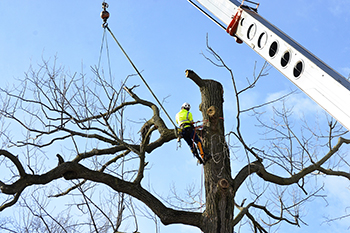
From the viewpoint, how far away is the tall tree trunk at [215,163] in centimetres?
623

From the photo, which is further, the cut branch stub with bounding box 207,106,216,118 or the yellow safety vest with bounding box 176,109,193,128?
the yellow safety vest with bounding box 176,109,193,128

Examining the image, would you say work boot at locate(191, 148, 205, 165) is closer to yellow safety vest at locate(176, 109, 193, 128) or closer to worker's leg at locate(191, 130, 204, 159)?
worker's leg at locate(191, 130, 204, 159)

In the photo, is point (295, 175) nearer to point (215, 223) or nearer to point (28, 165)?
point (215, 223)

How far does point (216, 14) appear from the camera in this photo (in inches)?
202

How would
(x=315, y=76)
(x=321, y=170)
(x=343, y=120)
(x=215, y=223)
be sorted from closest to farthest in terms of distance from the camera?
(x=343, y=120) → (x=315, y=76) → (x=215, y=223) → (x=321, y=170)

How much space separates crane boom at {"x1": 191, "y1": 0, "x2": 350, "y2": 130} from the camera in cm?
323

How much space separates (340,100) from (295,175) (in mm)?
4158

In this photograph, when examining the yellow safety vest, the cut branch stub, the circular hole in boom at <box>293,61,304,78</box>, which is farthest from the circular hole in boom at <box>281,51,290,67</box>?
the yellow safety vest

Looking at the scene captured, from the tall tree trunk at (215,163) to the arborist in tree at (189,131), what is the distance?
0.46 ft

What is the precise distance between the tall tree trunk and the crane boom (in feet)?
7.35

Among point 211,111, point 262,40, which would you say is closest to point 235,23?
point 262,40

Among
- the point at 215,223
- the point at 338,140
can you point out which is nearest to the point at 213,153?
the point at 215,223

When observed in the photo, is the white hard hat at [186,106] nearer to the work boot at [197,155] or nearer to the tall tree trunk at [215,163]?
the tall tree trunk at [215,163]

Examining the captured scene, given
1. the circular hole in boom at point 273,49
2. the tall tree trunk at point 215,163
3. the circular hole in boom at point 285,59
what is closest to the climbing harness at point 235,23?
the circular hole in boom at point 273,49
